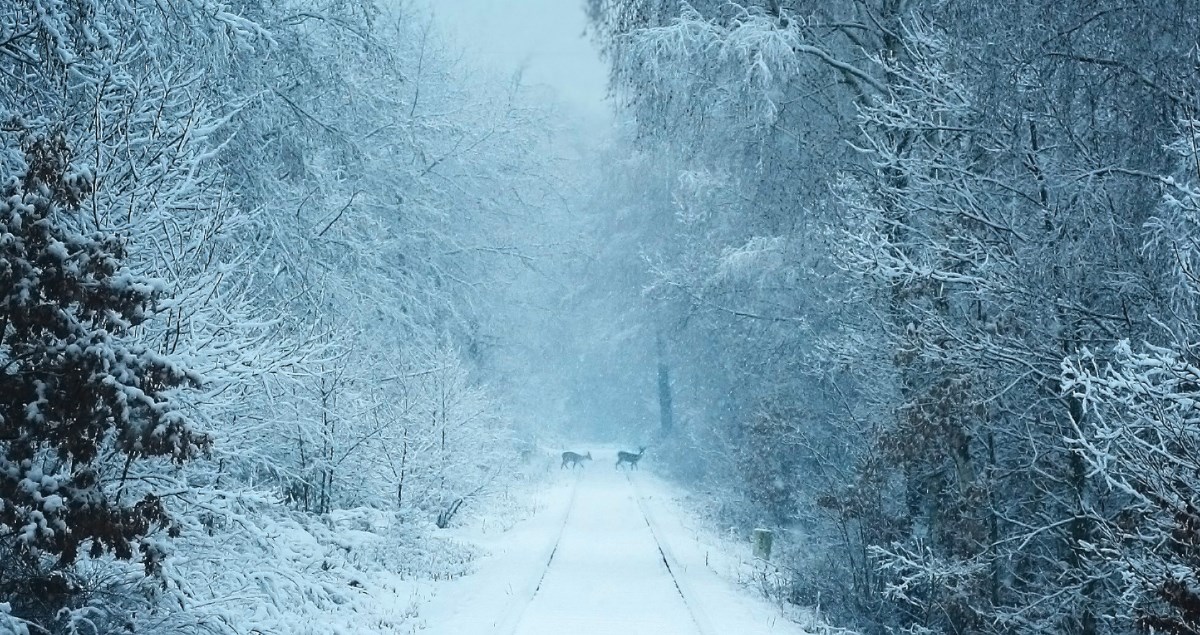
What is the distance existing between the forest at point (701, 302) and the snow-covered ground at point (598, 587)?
0.72 meters

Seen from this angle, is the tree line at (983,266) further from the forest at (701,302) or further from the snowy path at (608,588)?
the snowy path at (608,588)

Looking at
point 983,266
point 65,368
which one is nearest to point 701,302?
point 983,266

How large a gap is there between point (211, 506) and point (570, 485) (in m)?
22.1

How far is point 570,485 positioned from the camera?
27.9m

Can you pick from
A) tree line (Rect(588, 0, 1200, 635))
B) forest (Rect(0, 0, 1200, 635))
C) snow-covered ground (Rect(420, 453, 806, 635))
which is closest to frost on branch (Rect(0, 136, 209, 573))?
forest (Rect(0, 0, 1200, 635))

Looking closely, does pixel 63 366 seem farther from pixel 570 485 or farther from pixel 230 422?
pixel 570 485

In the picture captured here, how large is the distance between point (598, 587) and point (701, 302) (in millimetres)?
5965

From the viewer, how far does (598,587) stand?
11609mm

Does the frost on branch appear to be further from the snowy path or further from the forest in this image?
the snowy path

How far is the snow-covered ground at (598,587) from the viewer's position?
31.4 ft

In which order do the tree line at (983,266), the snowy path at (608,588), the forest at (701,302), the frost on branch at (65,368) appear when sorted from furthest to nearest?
the snowy path at (608,588), the tree line at (983,266), the forest at (701,302), the frost on branch at (65,368)

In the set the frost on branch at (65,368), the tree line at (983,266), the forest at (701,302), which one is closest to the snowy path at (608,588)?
the forest at (701,302)

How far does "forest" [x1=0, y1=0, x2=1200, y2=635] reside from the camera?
15.8ft

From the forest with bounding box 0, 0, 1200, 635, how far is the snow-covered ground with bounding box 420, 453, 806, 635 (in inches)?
28.5
